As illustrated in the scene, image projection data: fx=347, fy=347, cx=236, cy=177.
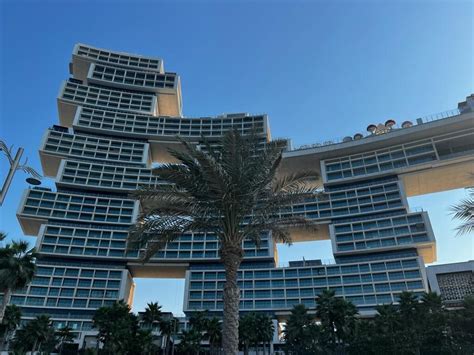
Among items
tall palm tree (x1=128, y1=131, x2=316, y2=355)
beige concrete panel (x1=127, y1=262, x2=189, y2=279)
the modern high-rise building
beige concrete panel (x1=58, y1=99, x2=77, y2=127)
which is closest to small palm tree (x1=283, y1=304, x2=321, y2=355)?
the modern high-rise building

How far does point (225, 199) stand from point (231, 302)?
5.01 meters

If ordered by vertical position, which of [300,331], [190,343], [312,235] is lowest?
[190,343]

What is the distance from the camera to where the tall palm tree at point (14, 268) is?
25438mm

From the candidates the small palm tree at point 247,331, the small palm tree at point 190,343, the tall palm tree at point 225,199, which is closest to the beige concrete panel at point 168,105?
the small palm tree at point 247,331

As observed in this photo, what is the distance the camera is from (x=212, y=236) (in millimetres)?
73438

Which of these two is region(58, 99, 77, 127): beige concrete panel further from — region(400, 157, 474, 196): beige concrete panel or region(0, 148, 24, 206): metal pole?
region(0, 148, 24, 206): metal pole

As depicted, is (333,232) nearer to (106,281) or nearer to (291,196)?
(106,281)

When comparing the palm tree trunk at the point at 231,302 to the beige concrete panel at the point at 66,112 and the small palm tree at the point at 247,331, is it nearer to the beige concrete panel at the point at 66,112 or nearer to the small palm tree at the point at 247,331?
the small palm tree at the point at 247,331

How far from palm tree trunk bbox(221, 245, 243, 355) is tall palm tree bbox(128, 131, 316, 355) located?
0.05 m

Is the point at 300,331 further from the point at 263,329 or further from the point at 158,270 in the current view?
the point at 158,270

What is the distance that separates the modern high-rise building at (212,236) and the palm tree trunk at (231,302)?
5142 centimetres

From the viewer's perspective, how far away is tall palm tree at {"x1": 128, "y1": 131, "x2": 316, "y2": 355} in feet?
58.5

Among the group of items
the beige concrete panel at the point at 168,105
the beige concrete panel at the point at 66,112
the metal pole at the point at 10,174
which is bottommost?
the metal pole at the point at 10,174

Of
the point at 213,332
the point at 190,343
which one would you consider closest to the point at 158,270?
the point at 213,332
